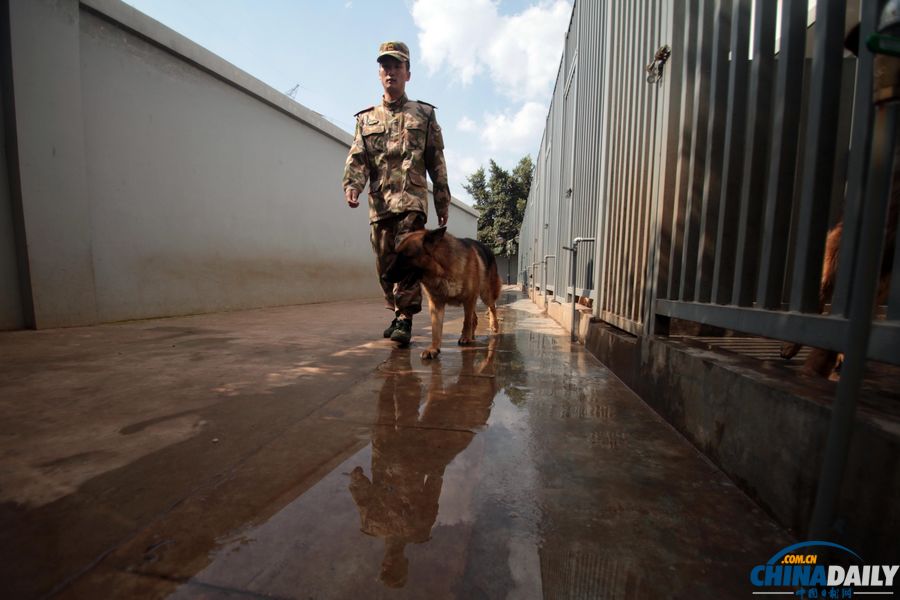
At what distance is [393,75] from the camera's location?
3100mm

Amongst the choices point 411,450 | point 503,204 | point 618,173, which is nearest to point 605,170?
point 618,173

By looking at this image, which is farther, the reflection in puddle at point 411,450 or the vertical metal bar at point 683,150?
the vertical metal bar at point 683,150

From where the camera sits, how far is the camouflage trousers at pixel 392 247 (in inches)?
122

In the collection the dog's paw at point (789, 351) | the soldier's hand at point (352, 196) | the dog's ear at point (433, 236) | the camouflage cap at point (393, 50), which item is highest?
the camouflage cap at point (393, 50)

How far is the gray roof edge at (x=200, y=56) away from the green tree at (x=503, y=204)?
63.8 feet

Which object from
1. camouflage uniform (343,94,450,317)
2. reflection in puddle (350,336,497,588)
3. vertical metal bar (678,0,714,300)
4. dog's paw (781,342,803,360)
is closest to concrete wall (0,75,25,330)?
camouflage uniform (343,94,450,317)

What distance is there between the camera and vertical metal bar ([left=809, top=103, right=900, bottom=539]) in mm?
518

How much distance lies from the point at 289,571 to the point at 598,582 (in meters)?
0.58

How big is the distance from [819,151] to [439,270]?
2.22m

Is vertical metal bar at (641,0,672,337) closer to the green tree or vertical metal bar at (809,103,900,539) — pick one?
vertical metal bar at (809,103,900,539)

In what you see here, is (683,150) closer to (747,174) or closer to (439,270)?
(747,174)

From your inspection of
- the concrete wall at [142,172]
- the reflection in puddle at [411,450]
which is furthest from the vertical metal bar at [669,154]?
the concrete wall at [142,172]

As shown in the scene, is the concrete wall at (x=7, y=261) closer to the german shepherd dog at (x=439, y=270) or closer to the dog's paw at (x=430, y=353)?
the german shepherd dog at (x=439, y=270)

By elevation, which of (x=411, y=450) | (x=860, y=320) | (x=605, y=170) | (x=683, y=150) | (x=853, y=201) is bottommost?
(x=411, y=450)
